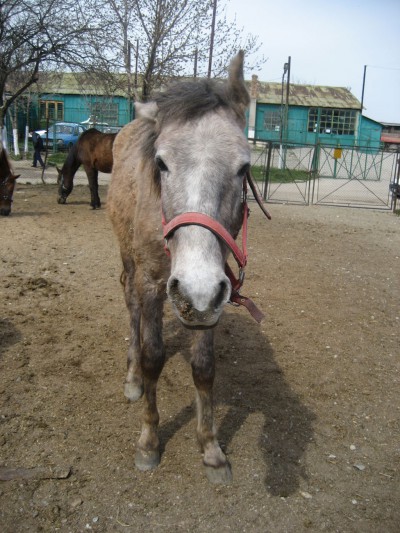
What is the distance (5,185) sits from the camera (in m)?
10.7

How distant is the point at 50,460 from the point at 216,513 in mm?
1114

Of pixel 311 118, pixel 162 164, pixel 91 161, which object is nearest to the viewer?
pixel 162 164

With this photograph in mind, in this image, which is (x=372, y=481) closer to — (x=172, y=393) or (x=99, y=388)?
(x=172, y=393)

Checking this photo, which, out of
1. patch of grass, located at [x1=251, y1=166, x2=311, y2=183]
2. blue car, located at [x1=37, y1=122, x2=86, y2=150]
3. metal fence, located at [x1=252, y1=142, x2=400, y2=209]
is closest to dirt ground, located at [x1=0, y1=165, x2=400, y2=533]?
metal fence, located at [x1=252, y1=142, x2=400, y2=209]

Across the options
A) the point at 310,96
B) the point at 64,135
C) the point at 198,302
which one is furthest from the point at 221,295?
the point at 310,96

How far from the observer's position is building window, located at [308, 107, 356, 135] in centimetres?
4294

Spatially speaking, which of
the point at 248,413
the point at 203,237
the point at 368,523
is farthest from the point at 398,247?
the point at 203,237

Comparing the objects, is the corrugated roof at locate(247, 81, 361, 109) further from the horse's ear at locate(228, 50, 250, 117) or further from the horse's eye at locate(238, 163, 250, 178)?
the horse's eye at locate(238, 163, 250, 178)

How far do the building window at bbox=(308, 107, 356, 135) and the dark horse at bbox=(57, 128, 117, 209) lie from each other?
33252 mm

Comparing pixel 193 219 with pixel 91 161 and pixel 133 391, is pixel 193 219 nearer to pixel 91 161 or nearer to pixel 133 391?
pixel 133 391

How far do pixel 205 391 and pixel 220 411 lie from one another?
2.00ft

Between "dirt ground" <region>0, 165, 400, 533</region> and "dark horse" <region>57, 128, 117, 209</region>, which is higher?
"dark horse" <region>57, 128, 117, 209</region>

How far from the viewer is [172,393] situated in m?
3.94

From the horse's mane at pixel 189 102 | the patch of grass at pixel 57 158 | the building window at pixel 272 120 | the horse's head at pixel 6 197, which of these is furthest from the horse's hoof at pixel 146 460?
the building window at pixel 272 120
